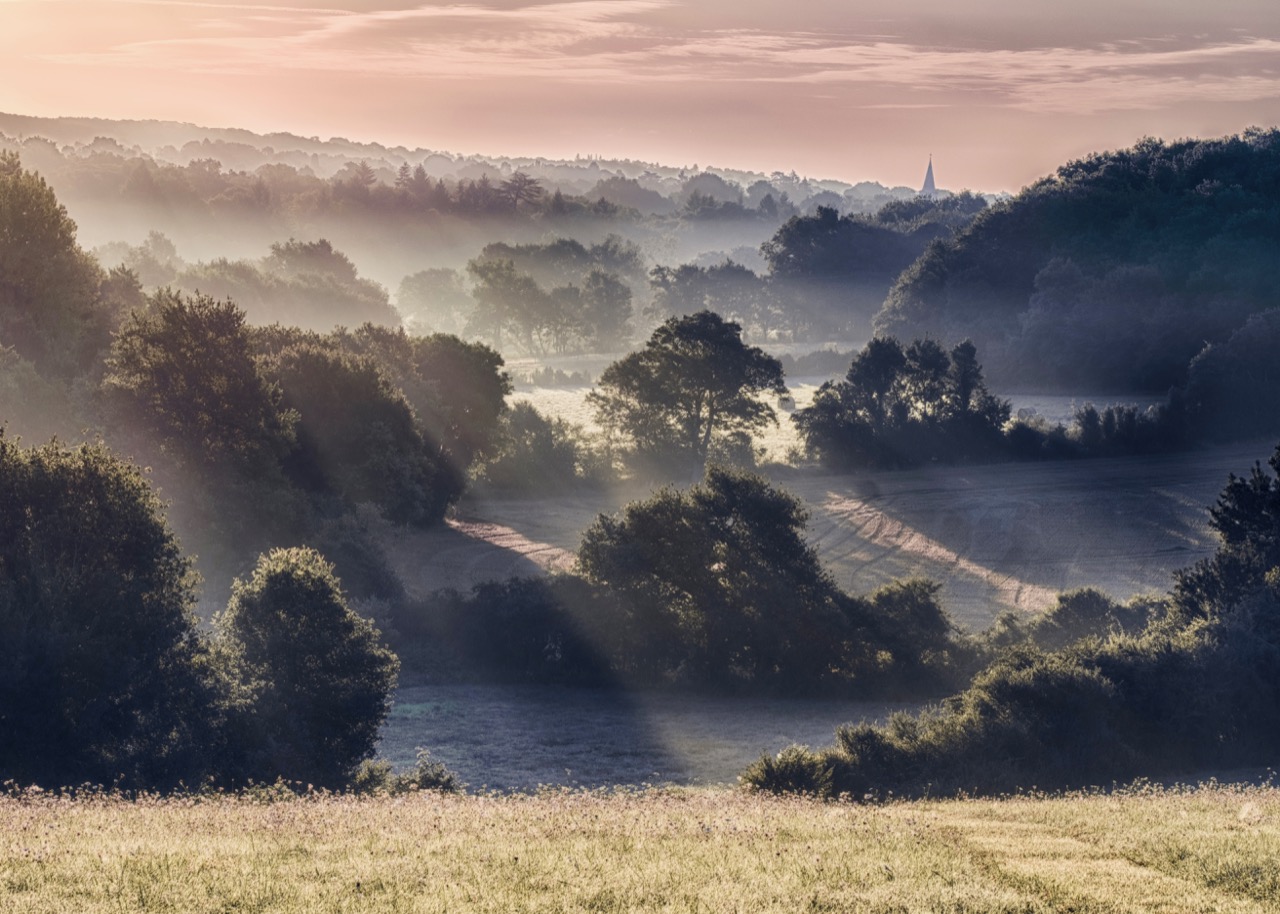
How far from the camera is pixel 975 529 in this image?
5878cm

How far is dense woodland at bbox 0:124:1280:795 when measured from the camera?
23.9 metres

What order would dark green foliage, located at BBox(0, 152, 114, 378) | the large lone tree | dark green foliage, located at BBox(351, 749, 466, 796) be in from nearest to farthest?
1. dark green foliage, located at BBox(351, 749, 466, 796)
2. dark green foliage, located at BBox(0, 152, 114, 378)
3. the large lone tree

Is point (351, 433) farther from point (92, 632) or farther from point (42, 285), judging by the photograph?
point (92, 632)

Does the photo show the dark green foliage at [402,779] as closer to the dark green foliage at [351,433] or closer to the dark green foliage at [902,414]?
the dark green foliage at [351,433]

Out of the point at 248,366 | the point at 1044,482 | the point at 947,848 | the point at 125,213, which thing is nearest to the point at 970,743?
the point at 947,848

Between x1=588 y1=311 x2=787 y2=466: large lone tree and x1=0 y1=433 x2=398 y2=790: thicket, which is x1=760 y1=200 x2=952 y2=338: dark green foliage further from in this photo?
x1=0 y1=433 x2=398 y2=790: thicket

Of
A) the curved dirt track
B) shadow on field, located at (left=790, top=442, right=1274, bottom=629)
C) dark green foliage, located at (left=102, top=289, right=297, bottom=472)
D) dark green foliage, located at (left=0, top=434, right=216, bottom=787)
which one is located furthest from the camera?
shadow on field, located at (left=790, top=442, right=1274, bottom=629)

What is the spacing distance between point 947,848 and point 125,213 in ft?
516

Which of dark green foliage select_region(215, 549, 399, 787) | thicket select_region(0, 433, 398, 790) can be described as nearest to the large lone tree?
dark green foliage select_region(215, 549, 399, 787)

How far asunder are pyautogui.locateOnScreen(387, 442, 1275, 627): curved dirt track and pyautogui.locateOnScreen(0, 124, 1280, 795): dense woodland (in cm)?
233

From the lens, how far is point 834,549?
55.7 meters

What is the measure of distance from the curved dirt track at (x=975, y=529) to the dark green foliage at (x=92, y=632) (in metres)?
22.7

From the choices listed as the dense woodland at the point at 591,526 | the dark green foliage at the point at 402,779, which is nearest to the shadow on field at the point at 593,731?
the dense woodland at the point at 591,526

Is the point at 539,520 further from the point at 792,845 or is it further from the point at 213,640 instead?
the point at 792,845
